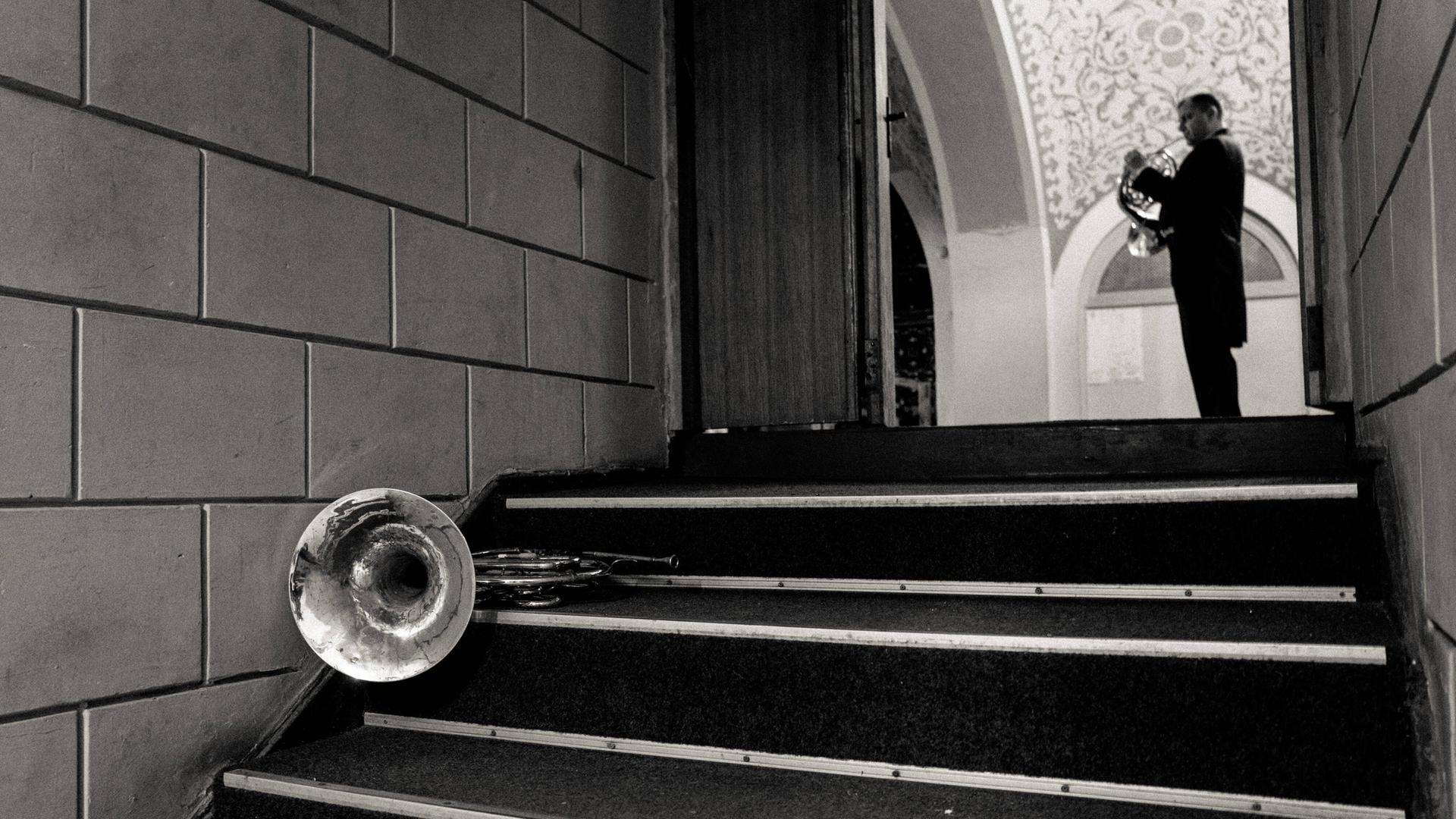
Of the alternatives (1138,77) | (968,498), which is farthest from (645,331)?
(1138,77)

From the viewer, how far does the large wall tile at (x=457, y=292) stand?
7.16 feet

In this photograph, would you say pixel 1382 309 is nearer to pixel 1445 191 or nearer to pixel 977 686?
pixel 1445 191

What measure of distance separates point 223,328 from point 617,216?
128 cm

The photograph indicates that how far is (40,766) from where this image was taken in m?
1.51

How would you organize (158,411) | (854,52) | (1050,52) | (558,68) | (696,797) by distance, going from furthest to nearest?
(1050,52) < (854,52) < (558,68) < (158,411) < (696,797)

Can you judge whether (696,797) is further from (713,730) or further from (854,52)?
(854,52)

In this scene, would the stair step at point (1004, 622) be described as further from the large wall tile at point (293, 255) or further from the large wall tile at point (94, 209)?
the large wall tile at point (94, 209)

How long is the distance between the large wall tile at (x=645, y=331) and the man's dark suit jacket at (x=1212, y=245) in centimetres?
230

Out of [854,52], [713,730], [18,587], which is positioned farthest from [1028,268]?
[18,587]

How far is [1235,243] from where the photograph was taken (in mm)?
4223

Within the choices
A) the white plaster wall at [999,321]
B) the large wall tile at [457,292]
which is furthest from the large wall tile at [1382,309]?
the white plaster wall at [999,321]

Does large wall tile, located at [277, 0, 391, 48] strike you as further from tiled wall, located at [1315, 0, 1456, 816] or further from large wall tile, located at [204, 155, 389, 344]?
tiled wall, located at [1315, 0, 1456, 816]

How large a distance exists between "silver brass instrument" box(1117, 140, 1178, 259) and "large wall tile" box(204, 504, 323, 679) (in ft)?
12.5

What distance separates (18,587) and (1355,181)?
2.12 metres
